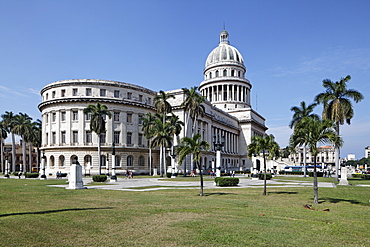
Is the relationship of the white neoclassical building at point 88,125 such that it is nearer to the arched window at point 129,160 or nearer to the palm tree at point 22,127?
the arched window at point 129,160

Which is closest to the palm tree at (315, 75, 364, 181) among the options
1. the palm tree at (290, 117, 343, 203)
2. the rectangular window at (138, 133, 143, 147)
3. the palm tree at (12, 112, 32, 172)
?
the palm tree at (290, 117, 343, 203)

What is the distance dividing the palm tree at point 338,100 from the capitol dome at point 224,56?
262 ft

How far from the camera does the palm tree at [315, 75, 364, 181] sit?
4441cm

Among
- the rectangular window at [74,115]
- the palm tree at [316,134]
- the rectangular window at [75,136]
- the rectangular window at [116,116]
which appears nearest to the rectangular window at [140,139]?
the rectangular window at [116,116]

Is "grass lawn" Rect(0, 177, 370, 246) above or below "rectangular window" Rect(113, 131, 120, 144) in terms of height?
below

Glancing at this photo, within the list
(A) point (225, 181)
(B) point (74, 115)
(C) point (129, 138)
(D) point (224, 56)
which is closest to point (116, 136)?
(C) point (129, 138)

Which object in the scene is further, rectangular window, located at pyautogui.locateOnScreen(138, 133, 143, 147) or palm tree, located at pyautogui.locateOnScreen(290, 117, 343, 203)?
rectangular window, located at pyautogui.locateOnScreen(138, 133, 143, 147)

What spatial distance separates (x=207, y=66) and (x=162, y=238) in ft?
402

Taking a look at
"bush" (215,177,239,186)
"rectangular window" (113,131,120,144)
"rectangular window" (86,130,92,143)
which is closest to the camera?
"bush" (215,177,239,186)

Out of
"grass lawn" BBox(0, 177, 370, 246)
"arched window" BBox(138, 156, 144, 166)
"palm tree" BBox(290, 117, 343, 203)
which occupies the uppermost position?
"palm tree" BBox(290, 117, 343, 203)

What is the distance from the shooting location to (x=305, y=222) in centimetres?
1253

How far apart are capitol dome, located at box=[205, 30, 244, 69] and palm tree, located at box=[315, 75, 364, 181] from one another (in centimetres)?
7991

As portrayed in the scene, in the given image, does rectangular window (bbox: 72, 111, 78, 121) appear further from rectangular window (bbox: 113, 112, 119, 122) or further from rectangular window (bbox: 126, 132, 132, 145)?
→ rectangular window (bbox: 126, 132, 132, 145)

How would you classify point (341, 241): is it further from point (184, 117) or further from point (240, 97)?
point (240, 97)
